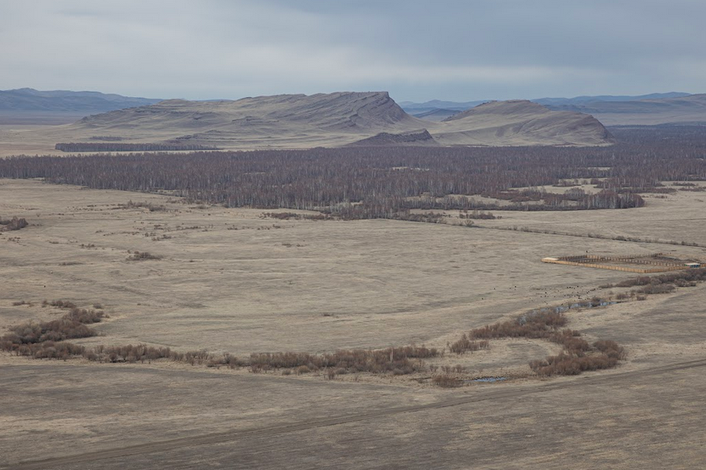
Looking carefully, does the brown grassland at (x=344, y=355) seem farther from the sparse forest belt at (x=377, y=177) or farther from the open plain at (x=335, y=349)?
the sparse forest belt at (x=377, y=177)

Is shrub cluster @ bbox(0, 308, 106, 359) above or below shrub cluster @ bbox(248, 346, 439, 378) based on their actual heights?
above

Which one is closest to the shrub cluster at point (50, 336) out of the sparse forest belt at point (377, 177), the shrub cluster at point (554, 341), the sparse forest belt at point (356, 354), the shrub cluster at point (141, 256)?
the sparse forest belt at point (356, 354)

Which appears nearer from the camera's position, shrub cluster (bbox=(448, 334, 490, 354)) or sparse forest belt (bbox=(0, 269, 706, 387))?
sparse forest belt (bbox=(0, 269, 706, 387))

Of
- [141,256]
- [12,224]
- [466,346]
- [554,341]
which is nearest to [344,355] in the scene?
[466,346]

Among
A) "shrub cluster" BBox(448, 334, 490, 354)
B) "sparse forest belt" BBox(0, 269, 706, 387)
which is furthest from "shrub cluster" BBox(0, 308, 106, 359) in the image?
"shrub cluster" BBox(448, 334, 490, 354)

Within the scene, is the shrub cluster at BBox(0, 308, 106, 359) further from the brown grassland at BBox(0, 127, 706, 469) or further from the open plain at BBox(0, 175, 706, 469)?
the open plain at BBox(0, 175, 706, 469)
